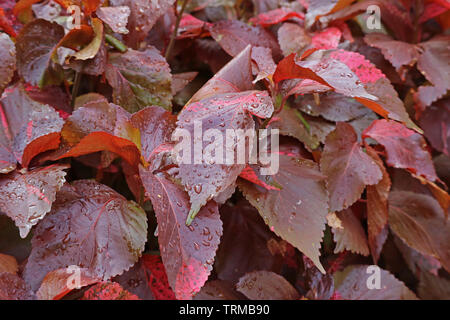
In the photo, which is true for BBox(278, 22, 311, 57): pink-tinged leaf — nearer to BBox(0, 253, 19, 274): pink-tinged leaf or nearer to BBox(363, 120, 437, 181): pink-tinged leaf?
BBox(363, 120, 437, 181): pink-tinged leaf

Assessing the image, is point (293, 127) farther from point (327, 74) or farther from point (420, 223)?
point (420, 223)

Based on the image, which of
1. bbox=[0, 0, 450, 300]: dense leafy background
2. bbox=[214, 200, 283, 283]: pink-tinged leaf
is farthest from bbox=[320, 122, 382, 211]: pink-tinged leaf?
bbox=[214, 200, 283, 283]: pink-tinged leaf

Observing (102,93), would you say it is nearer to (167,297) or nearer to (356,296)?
(167,297)

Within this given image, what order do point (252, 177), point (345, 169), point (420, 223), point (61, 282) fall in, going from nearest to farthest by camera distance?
point (61, 282)
point (252, 177)
point (345, 169)
point (420, 223)

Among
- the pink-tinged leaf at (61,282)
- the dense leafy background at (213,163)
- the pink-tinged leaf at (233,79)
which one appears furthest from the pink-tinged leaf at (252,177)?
the pink-tinged leaf at (61,282)

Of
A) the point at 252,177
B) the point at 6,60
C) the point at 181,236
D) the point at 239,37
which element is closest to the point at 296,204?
the point at 252,177
